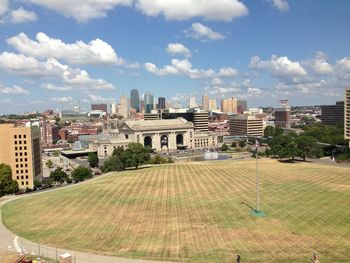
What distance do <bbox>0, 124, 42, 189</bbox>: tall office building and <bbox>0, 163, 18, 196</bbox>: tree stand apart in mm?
8096

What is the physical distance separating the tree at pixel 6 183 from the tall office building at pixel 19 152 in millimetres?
8096

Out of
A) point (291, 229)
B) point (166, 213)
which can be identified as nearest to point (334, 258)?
point (291, 229)

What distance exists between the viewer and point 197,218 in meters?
62.8

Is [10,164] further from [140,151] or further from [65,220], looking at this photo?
[65,220]

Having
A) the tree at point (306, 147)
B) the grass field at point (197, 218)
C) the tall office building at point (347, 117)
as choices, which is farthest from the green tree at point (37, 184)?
the tall office building at point (347, 117)

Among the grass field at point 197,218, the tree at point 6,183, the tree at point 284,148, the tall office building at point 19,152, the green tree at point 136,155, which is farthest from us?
the tree at point 284,148

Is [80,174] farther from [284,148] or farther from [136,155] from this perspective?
[284,148]

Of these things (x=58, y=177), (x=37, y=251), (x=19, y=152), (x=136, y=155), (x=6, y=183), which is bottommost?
(x=58, y=177)

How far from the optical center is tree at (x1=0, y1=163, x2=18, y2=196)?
101312 mm

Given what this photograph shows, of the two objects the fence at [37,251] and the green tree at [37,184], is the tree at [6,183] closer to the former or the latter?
the green tree at [37,184]

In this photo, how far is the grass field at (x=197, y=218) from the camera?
4769 centimetres

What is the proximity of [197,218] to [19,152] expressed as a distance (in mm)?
72234

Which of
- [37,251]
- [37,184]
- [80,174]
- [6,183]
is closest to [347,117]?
[80,174]

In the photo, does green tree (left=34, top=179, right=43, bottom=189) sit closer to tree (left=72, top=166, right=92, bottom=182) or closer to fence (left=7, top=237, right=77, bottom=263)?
tree (left=72, top=166, right=92, bottom=182)
